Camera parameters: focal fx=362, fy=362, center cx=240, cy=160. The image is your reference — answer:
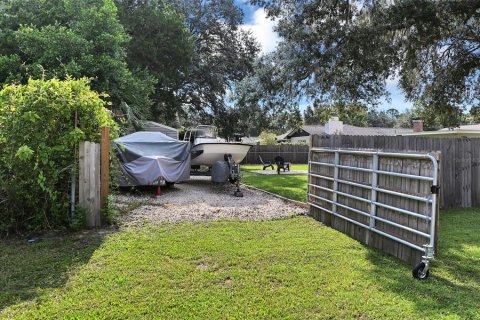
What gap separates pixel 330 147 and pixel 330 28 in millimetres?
5812

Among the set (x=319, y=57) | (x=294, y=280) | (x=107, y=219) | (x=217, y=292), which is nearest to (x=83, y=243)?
(x=107, y=219)

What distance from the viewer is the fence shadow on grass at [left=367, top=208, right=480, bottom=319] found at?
333 centimetres

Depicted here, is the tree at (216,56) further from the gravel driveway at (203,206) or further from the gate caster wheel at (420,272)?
the gate caster wheel at (420,272)

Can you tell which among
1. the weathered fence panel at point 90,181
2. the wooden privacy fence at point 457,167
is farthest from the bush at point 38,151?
the wooden privacy fence at point 457,167

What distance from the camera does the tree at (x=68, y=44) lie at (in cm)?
1327

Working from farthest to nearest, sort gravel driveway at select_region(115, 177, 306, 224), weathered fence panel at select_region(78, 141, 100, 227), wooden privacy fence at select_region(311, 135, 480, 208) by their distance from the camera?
1. wooden privacy fence at select_region(311, 135, 480, 208)
2. gravel driveway at select_region(115, 177, 306, 224)
3. weathered fence panel at select_region(78, 141, 100, 227)

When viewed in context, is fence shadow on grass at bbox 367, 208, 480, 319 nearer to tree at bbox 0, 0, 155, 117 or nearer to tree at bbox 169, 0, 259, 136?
tree at bbox 0, 0, 155, 117

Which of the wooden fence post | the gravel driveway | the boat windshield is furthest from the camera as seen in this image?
the boat windshield

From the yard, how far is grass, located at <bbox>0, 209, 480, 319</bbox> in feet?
0.04

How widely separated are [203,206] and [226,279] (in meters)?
4.59

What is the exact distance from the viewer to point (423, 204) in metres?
4.36

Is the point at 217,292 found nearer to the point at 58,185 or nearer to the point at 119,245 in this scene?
the point at 119,245

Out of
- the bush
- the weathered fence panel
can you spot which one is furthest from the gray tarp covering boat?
the bush

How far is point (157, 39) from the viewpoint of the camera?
71.6 feet
